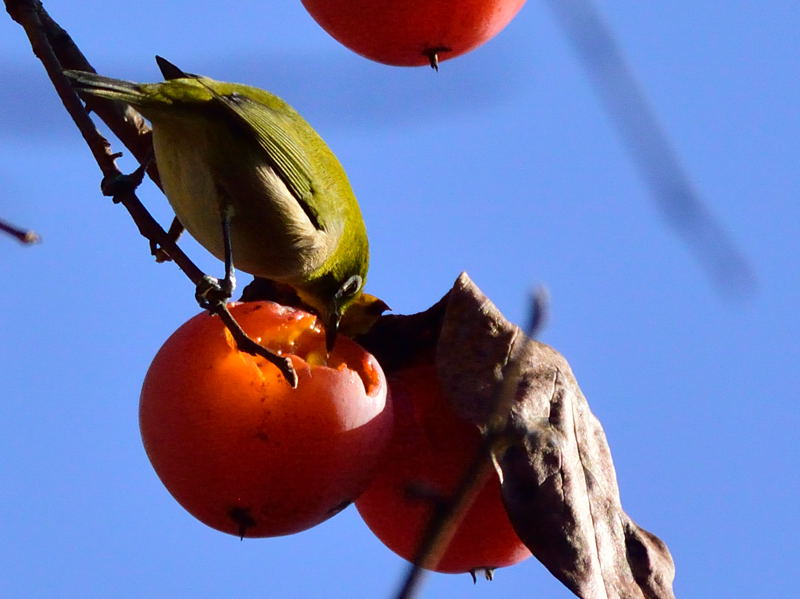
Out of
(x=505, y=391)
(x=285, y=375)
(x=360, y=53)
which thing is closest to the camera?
(x=505, y=391)

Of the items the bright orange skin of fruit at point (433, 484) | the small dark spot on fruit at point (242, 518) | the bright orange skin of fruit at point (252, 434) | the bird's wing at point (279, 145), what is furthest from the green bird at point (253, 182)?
the small dark spot on fruit at point (242, 518)

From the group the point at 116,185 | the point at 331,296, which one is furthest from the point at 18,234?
the point at 331,296

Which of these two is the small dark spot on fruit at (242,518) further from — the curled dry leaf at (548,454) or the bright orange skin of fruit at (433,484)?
the curled dry leaf at (548,454)

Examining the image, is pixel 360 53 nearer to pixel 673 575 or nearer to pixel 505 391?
pixel 673 575

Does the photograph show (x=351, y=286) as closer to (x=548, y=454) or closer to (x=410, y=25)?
(x=410, y=25)

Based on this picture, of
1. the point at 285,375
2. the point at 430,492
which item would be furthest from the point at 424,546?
the point at 285,375

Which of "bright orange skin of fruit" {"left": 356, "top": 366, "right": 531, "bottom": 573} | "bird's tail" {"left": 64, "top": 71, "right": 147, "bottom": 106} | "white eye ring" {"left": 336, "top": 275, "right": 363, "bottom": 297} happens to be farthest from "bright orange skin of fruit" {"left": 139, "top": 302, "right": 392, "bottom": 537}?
"white eye ring" {"left": 336, "top": 275, "right": 363, "bottom": 297}
